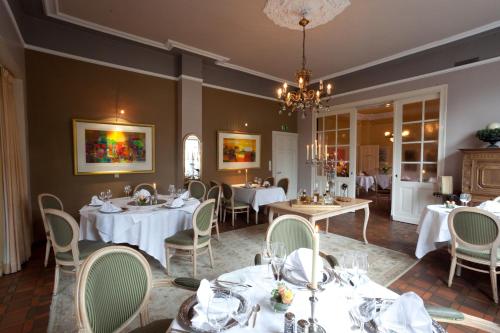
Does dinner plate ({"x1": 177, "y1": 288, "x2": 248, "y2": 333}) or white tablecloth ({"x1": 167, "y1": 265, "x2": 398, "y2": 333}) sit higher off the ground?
dinner plate ({"x1": 177, "y1": 288, "x2": 248, "y2": 333})

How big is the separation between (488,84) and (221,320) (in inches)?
229

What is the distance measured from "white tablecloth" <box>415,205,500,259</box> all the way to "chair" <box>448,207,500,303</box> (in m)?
0.26

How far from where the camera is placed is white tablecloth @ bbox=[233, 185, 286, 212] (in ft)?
16.9

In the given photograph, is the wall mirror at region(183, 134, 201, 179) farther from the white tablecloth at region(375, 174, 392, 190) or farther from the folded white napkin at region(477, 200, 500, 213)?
the white tablecloth at region(375, 174, 392, 190)

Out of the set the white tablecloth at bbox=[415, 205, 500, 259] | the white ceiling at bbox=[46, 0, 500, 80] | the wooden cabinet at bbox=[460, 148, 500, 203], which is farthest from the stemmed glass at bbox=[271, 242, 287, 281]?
the wooden cabinet at bbox=[460, 148, 500, 203]

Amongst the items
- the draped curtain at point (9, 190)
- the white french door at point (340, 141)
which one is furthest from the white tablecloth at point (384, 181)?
the draped curtain at point (9, 190)

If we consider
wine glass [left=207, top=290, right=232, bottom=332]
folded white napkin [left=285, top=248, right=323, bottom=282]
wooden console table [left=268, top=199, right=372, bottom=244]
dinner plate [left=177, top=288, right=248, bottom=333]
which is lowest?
wooden console table [left=268, top=199, right=372, bottom=244]

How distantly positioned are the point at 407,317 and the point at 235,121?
19.0 ft

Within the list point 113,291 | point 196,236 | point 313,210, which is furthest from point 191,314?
point 313,210

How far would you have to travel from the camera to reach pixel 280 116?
7328mm

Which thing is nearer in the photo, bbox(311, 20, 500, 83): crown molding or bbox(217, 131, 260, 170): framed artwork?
bbox(311, 20, 500, 83): crown molding

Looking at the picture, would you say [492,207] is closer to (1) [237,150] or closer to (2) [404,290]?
(2) [404,290]

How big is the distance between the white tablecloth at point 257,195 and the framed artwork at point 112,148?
6.29ft

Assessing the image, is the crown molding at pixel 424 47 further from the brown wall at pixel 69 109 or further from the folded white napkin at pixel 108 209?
the folded white napkin at pixel 108 209
